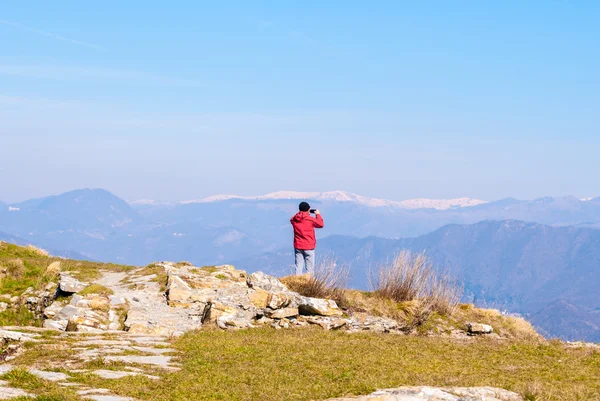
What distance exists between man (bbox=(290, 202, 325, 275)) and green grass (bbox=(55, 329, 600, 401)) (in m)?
7.38

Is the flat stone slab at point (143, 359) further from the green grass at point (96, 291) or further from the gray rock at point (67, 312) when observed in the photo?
the green grass at point (96, 291)

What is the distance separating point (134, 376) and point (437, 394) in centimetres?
650

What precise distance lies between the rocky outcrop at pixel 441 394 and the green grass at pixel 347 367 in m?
0.62

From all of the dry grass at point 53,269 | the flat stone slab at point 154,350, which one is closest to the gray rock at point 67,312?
the flat stone slab at point 154,350

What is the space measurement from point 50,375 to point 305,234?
51.6ft

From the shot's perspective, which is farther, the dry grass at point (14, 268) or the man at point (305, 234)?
the dry grass at point (14, 268)

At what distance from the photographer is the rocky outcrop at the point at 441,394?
385 inches

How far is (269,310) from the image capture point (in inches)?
870

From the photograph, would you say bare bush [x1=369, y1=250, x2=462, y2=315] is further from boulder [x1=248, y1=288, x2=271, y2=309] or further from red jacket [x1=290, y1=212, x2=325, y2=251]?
boulder [x1=248, y1=288, x2=271, y2=309]

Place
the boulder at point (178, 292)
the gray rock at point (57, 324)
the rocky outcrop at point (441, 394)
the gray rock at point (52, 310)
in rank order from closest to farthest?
the rocky outcrop at point (441, 394), the gray rock at point (57, 324), the gray rock at point (52, 310), the boulder at point (178, 292)

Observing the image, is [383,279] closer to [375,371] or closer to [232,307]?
[232,307]

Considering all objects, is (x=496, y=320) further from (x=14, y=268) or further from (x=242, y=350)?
(x=14, y=268)

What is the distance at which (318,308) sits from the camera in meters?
22.2

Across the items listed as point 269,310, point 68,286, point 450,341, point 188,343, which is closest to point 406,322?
point 450,341
